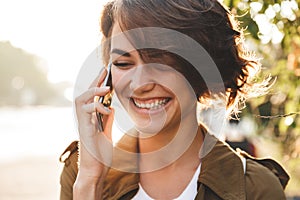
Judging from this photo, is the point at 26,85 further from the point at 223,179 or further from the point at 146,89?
the point at 146,89

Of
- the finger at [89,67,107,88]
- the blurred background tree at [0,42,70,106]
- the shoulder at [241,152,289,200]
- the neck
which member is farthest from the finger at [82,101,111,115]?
the blurred background tree at [0,42,70,106]

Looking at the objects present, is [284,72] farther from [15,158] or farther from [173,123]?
[15,158]

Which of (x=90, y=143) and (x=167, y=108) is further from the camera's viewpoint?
(x=90, y=143)

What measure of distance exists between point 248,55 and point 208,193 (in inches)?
24.3

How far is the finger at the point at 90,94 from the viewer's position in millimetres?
2859

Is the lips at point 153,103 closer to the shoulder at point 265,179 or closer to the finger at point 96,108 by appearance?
the finger at point 96,108

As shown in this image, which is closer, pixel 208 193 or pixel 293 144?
pixel 208 193

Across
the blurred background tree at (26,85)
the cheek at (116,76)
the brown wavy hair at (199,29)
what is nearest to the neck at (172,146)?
the brown wavy hair at (199,29)

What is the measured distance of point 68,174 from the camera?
3.06m

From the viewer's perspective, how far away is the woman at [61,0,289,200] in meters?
2.83

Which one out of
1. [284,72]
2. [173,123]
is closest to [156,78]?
[173,123]

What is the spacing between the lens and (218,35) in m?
2.95

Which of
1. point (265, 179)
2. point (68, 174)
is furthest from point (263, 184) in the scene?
point (68, 174)

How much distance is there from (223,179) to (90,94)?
0.63 m
